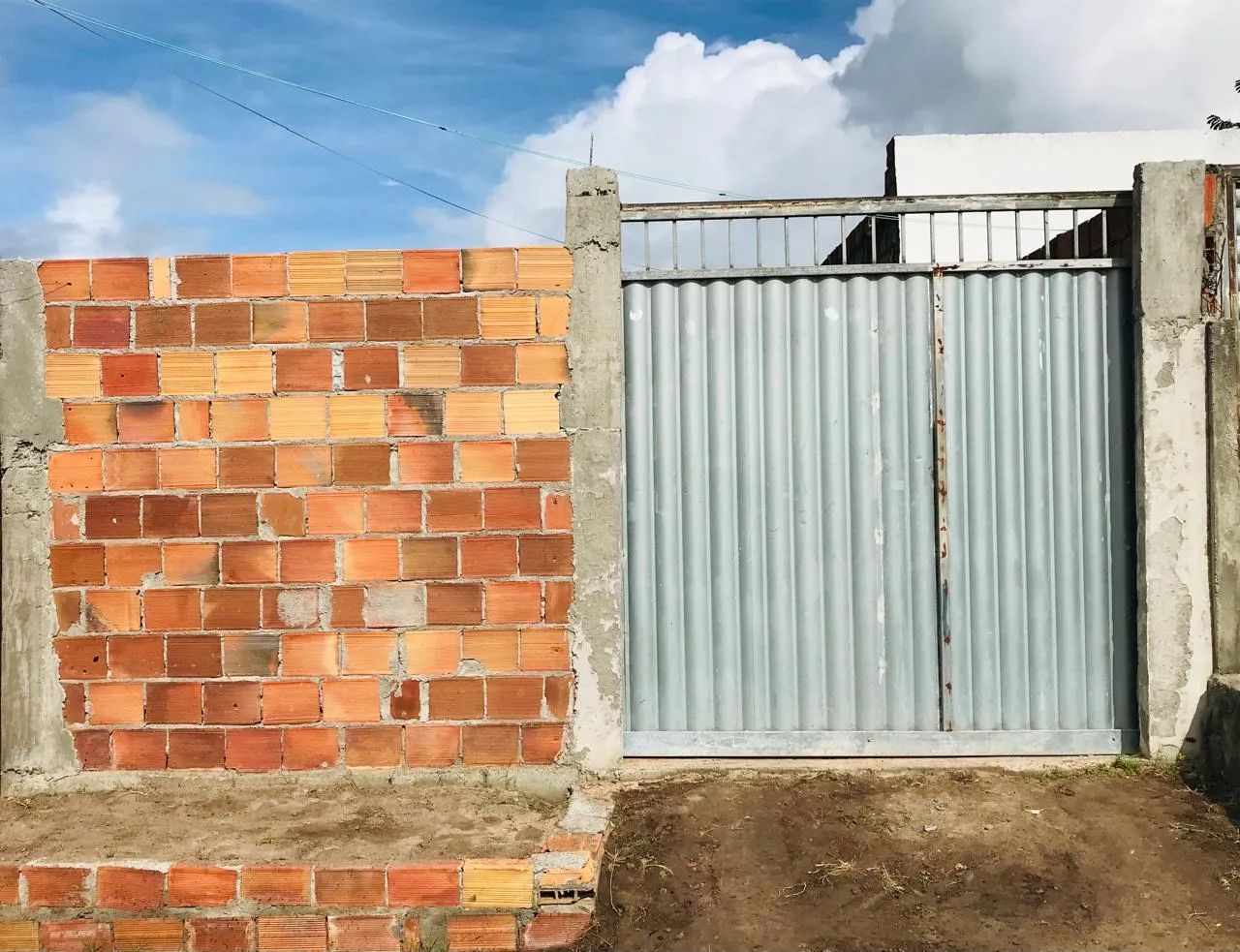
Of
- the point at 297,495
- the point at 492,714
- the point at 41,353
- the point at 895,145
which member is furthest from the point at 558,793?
the point at 895,145

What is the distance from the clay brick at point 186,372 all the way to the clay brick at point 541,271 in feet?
5.14

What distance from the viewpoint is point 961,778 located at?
437 cm

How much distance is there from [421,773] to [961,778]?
2.56 m

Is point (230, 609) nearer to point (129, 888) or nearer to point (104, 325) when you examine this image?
point (129, 888)

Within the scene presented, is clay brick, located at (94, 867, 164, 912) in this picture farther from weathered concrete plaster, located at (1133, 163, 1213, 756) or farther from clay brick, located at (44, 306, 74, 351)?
weathered concrete plaster, located at (1133, 163, 1213, 756)

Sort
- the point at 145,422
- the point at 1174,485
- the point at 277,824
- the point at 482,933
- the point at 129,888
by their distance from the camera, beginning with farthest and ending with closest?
the point at 145,422 < the point at 1174,485 < the point at 277,824 < the point at 129,888 < the point at 482,933

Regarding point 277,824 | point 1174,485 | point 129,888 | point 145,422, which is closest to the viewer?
point 129,888

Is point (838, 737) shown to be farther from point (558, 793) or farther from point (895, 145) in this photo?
point (895, 145)

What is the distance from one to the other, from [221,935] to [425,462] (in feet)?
6.95

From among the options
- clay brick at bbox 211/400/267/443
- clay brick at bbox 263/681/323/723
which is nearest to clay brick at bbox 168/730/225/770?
clay brick at bbox 263/681/323/723

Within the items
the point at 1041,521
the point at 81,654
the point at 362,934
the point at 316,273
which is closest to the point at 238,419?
the point at 316,273

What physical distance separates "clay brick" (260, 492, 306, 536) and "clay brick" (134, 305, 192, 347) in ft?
2.84

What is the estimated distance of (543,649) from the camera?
14.6ft

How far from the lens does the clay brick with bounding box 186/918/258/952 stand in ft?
11.6
